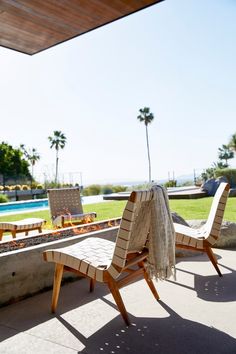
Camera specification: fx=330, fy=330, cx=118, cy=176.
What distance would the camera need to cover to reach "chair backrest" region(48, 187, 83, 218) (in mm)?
6120

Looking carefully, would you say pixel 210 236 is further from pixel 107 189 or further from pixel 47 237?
pixel 107 189

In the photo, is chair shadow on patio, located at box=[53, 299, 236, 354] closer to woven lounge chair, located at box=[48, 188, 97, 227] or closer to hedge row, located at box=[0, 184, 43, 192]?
woven lounge chair, located at box=[48, 188, 97, 227]

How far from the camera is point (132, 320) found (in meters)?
2.41

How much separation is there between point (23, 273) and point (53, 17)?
2.57 m

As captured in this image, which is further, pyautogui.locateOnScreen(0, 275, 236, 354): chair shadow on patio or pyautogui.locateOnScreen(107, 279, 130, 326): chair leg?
pyautogui.locateOnScreen(107, 279, 130, 326): chair leg

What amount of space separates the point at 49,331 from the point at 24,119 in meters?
48.9

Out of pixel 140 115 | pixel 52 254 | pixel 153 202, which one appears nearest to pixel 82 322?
pixel 52 254

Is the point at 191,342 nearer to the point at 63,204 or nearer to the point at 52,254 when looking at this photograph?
the point at 52,254

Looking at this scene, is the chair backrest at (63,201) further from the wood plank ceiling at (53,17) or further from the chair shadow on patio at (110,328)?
the chair shadow on patio at (110,328)

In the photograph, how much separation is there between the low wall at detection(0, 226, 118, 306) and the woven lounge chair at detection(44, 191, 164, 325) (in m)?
0.39

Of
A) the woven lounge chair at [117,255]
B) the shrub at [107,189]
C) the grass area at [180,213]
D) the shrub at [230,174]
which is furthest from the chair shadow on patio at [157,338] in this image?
the shrub at [107,189]

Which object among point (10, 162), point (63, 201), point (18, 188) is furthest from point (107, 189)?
point (10, 162)

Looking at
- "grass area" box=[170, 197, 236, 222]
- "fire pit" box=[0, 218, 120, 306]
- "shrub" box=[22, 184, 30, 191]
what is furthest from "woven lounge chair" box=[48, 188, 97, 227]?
"shrub" box=[22, 184, 30, 191]

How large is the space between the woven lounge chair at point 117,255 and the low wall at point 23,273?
393mm
